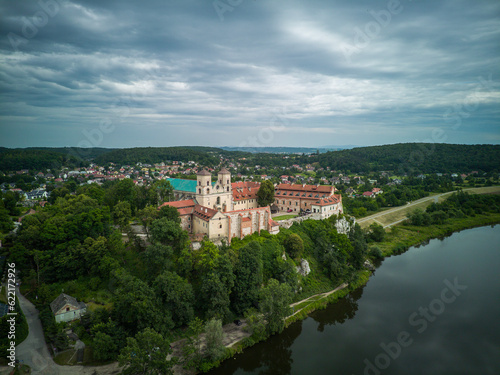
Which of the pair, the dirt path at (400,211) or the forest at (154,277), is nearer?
the forest at (154,277)

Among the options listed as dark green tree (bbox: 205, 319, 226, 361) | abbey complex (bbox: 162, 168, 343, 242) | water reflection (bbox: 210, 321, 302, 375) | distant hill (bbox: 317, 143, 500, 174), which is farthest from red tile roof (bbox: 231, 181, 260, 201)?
distant hill (bbox: 317, 143, 500, 174)

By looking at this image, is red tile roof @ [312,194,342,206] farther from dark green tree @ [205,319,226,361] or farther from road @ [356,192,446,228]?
dark green tree @ [205,319,226,361]

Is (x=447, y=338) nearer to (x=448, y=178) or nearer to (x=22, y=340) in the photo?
(x=22, y=340)

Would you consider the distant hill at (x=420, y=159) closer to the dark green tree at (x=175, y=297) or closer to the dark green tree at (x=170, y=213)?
the dark green tree at (x=170, y=213)

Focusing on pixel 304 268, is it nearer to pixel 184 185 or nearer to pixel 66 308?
pixel 184 185

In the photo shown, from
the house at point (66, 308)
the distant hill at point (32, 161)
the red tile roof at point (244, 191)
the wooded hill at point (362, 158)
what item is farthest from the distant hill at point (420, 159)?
the house at point (66, 308)

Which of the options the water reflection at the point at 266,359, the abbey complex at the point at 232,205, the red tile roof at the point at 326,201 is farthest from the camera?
the red tile roof at the point at 326,201

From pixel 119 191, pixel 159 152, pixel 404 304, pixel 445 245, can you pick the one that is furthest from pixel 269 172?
pixel 404 304
